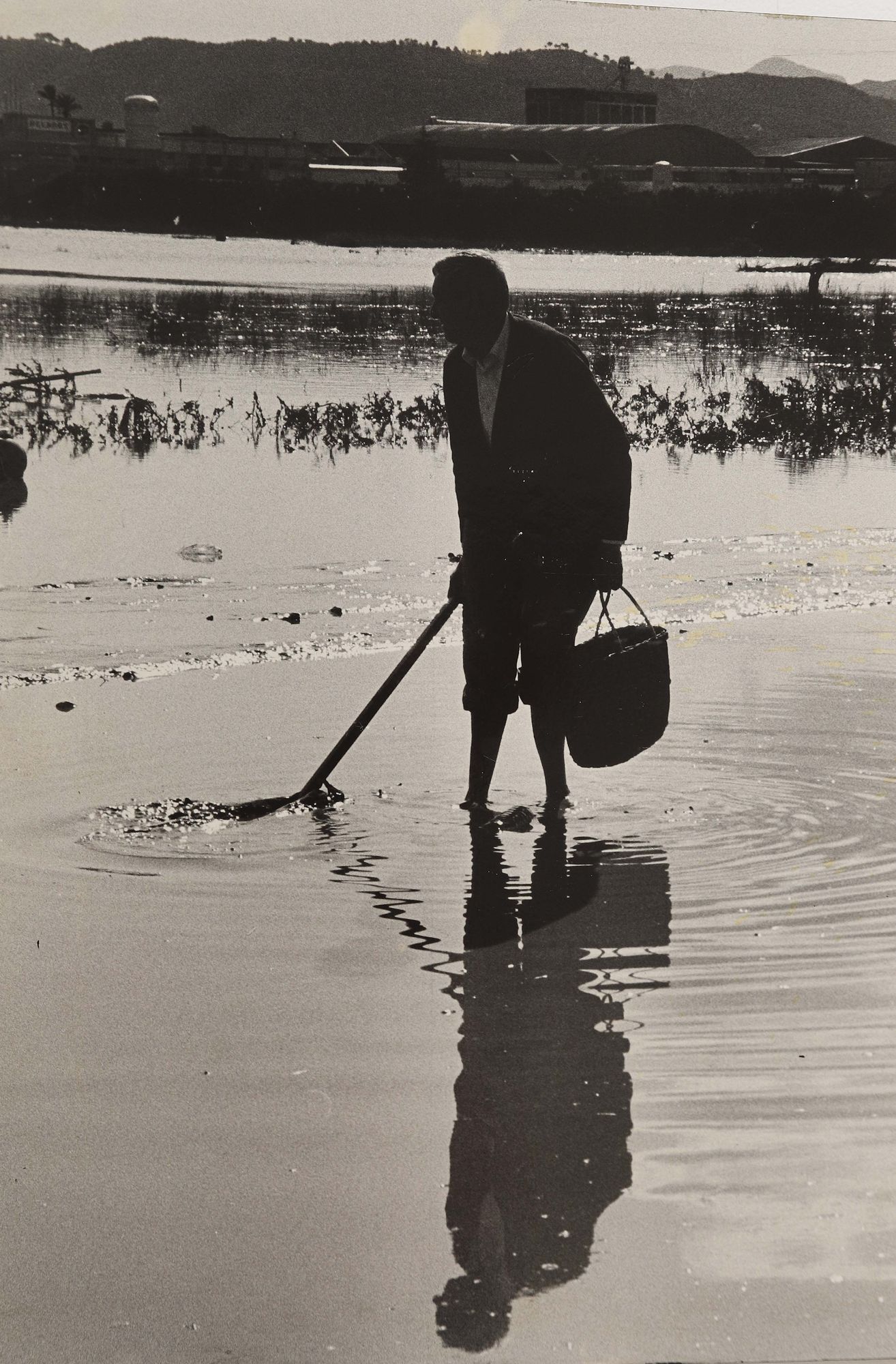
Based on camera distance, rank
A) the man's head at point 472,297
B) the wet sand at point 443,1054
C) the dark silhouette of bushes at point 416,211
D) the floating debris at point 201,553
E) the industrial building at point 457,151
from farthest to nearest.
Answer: the floating debris at point 201,553 < the dark silhouette of bushes at point 416,211 < the industrial building at point 457,151 < the man's head at point 472,297 < the wet sand at point 443,1054

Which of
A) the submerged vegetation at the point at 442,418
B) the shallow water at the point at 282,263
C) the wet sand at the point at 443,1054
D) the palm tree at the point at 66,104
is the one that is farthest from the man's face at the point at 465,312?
the submerged vegetation at the point at 442,418

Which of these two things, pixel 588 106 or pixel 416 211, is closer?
pixel 416 211

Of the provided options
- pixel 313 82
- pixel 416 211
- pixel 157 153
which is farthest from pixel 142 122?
pixel 416 211

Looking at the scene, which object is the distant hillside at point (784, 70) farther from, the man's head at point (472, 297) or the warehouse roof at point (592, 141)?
the man's head at point (472, 297)

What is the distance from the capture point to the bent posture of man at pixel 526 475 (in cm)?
390

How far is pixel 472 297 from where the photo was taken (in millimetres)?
3877

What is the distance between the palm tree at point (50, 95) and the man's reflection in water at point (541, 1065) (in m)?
2.94

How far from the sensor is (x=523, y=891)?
356 centimetres

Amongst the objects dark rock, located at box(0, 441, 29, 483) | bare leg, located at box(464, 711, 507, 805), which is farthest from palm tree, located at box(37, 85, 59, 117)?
bare leg, located at box(464, 711, 507, 805)

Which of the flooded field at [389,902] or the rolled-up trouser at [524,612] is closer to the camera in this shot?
the flooded field at [389,902]

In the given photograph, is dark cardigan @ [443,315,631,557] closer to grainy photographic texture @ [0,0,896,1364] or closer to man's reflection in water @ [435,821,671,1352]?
grainy photographic texture @ [0,0,896,1364]

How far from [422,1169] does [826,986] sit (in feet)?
3.31

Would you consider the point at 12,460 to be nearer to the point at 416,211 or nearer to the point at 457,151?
the point at 416,211

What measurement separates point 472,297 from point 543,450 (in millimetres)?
382
